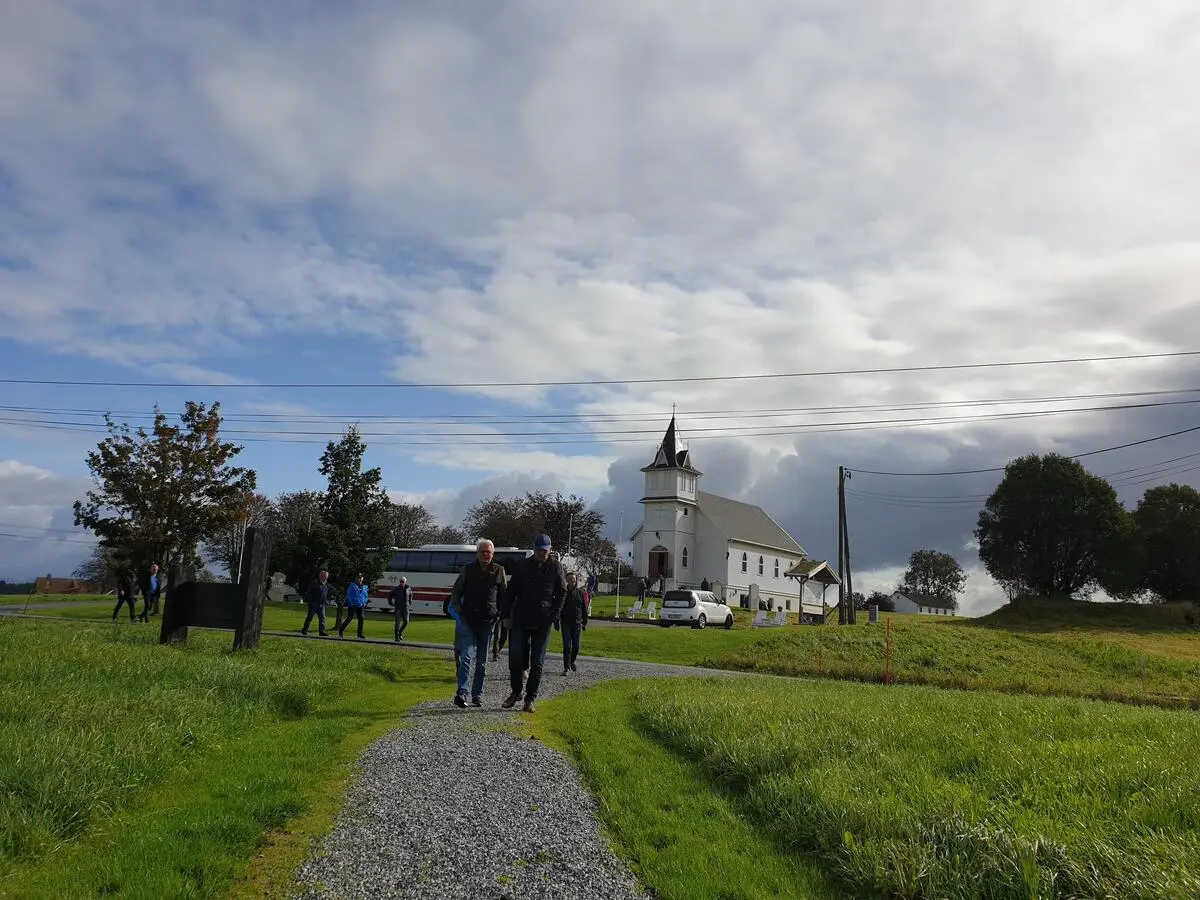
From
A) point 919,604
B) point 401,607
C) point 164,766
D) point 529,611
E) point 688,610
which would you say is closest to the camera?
point 164,766

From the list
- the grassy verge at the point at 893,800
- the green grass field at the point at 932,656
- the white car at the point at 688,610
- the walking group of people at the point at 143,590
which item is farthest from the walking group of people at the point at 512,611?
the white car at the point at 688,610

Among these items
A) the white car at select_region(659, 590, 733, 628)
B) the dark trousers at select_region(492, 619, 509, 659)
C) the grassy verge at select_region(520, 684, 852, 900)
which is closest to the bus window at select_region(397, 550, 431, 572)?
the white car at select_region(659, 590, 733, 628)

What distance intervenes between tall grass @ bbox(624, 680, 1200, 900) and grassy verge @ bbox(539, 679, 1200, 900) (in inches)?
0.6

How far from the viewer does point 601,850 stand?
5238 millimetres

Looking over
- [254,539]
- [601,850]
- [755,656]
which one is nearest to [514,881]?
[601,850]

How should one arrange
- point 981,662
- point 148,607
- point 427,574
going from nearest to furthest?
point 981,662 < point 148,607 < point 427,574

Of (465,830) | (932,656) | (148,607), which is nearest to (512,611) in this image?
(465,830)

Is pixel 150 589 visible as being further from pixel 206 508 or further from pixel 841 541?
pixel 841 541

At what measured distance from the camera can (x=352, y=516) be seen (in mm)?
27516

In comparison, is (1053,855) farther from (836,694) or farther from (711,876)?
(836,694)

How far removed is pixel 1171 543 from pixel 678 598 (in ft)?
113

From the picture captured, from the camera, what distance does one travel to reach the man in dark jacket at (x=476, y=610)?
1046 centimetres

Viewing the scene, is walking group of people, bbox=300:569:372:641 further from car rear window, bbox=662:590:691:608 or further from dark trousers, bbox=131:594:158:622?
car rear window, bbox=662:590:691:608

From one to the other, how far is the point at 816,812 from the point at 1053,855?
143cm
